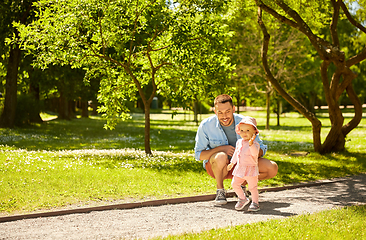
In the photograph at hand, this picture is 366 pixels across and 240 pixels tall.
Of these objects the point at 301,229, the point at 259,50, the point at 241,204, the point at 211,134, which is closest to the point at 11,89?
the point at 259,50

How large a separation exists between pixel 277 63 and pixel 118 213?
80.1ft

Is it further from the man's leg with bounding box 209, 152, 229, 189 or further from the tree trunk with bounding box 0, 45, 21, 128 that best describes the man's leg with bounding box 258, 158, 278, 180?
the tree trunk with bounding box 0, 45, 21, 128

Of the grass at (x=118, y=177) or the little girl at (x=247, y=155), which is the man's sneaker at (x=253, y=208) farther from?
the grass at (x=118, y=177)

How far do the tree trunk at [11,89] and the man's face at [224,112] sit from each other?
18.5m

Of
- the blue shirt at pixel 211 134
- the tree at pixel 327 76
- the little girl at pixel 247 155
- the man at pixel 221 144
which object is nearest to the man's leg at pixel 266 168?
the man at pixel 221 144

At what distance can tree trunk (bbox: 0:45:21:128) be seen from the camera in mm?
21391

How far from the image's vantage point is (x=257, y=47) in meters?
27.1

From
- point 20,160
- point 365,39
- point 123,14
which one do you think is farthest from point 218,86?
point 365,39

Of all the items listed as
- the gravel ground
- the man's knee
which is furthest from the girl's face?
the gravel ground

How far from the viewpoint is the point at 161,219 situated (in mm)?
5820

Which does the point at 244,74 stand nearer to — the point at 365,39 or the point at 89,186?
the point at 365,39

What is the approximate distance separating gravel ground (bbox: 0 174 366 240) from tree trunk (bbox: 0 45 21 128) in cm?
1757

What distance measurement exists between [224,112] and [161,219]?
81.8 inches

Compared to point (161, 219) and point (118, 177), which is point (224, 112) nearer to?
point (161, 219)
